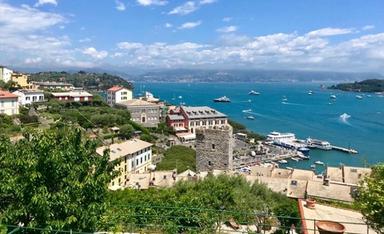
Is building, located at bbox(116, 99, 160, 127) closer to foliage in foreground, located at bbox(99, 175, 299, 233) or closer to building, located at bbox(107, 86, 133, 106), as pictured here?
building, located at bbox(107, 86, 133, 106)

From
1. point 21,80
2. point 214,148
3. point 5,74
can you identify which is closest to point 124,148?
point 214,148

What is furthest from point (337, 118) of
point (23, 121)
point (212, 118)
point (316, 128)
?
point (23, 121)

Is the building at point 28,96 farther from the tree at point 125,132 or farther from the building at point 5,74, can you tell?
the building at point 5,74

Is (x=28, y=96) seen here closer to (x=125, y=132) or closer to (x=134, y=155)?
(x=125, y=132)

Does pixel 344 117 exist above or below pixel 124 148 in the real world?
below

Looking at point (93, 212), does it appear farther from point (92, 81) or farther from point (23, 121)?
point (92, 81)

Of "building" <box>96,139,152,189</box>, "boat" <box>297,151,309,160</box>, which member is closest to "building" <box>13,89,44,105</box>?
"building" <box>96,139,152,189</box>
